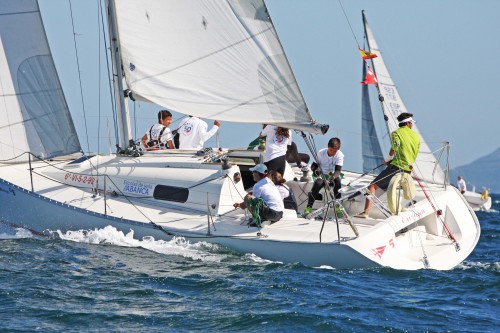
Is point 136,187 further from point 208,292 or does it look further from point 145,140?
point 208,292

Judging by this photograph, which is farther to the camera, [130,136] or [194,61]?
[130,136]

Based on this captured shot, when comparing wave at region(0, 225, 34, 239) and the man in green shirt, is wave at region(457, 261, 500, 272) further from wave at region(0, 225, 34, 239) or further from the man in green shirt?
wave at region(0, 225, 34, 239)

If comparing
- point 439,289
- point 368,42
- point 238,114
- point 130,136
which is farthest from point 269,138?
point 368,42

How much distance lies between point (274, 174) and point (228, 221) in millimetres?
861

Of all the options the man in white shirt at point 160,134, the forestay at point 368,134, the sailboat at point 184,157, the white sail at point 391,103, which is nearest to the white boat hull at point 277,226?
the sailboat at point 184,157

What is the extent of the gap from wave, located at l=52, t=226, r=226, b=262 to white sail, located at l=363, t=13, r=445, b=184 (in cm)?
1094

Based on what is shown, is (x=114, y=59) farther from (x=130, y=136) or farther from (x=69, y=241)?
(x=69, y=241)

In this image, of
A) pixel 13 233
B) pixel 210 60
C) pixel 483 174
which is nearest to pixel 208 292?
pixel 210 60

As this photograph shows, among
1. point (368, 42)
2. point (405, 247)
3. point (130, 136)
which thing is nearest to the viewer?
point (405, 247)

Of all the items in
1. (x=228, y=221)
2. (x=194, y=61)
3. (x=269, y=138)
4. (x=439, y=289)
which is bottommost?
(x=439, y=289)

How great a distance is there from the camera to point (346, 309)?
927cm

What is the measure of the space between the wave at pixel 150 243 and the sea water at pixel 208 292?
14 millimetres

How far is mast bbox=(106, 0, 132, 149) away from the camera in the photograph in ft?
42.9

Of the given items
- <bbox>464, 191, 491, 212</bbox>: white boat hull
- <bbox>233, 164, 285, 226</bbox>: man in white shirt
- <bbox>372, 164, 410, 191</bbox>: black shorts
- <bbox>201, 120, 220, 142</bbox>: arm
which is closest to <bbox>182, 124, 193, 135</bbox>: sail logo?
<bbox>201, 120, 220, 142</bbox>: arm
